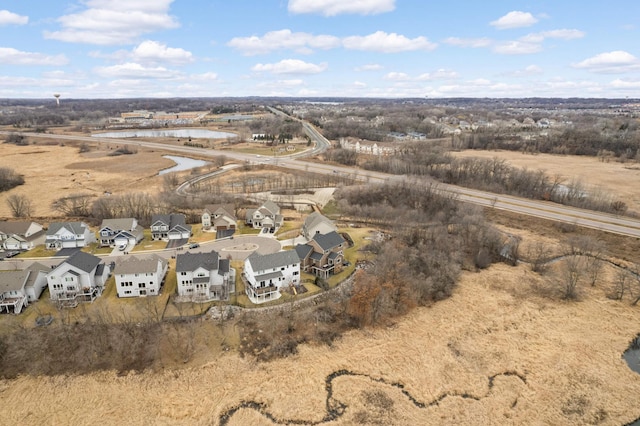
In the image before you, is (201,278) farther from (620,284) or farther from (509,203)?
(509,203)

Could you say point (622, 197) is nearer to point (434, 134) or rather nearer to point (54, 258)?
point (434, 134)

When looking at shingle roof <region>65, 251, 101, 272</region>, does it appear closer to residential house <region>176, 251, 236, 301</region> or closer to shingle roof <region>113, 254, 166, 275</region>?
shingle roof <region>113, 254, 166, 275</region>

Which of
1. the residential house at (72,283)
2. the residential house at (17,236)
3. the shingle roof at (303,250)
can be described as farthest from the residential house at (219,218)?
the residential house at (17,236)

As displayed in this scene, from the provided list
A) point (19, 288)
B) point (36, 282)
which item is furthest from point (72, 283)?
point (19, 288)

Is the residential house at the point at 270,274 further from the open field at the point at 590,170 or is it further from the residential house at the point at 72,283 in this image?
the open field at the point at 590,170

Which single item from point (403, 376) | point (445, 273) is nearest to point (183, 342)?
point (403, 376)

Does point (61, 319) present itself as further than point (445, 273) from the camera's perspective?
No
